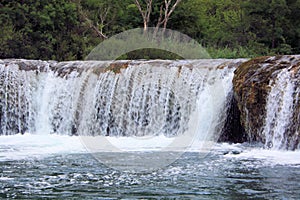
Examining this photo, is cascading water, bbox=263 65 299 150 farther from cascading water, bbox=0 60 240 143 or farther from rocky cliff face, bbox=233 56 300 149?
cascading water, bbox=0 60 240 143

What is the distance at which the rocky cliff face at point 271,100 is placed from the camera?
39.7 ft

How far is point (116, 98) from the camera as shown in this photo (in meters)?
15.7

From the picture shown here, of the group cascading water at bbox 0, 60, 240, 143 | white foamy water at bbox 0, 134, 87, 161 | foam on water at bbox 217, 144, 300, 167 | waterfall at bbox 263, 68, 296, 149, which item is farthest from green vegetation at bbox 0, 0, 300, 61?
foam on water at bbox 217, 144, 300, 167

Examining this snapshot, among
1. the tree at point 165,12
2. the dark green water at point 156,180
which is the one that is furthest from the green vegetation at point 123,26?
the dark green water at point 156,180

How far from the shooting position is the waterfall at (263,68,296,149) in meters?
12.1

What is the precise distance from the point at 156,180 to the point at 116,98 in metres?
7.07

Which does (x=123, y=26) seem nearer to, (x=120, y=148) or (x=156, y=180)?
(x=120, y=148)

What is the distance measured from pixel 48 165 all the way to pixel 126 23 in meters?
20.5

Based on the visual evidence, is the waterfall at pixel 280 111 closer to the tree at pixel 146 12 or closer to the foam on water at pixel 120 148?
the foam on water at pixel 120 148

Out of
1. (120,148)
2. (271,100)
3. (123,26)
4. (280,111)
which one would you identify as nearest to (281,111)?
(280,111)

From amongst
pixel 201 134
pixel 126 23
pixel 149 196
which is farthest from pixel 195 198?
pixel 126 23

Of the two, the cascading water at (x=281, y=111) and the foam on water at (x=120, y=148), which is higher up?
the cascading water at (x=281, y=111)

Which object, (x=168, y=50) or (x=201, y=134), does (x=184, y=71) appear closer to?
(x=201, y=134)

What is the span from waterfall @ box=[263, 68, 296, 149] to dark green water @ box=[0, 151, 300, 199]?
5.22ft
